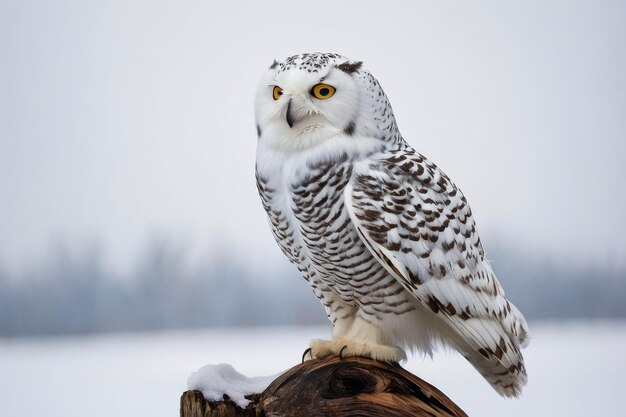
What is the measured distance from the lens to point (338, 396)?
6.00 feet

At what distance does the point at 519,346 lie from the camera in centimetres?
200

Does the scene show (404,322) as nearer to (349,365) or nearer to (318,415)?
(349,365)

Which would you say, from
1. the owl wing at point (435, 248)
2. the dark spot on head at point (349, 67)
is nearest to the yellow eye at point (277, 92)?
the dark spot on head at point (349, 67)

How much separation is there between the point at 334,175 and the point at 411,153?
0.25 m

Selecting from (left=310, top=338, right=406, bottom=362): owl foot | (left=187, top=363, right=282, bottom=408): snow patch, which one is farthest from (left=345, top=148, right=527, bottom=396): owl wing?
(left=187, top=363, right=282, bottom=408): snow patch

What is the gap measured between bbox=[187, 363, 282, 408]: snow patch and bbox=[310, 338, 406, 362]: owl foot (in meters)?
0.16

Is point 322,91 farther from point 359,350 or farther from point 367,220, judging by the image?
point 359,350

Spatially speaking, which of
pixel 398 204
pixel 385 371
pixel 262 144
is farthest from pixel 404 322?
pixel 262 144

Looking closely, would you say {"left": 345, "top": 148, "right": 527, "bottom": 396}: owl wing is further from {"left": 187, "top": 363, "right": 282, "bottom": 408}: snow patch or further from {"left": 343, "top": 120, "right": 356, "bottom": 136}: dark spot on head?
{"left": 187, "top": 363, "right": 282, "bottom": 408}: snow patch

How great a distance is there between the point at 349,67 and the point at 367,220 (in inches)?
14.5

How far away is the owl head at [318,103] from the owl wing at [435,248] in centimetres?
10

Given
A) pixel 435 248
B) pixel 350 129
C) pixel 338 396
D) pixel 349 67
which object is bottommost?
pixel 338 396

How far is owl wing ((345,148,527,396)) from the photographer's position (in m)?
1.77

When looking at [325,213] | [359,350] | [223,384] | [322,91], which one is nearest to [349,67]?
[322,91]
